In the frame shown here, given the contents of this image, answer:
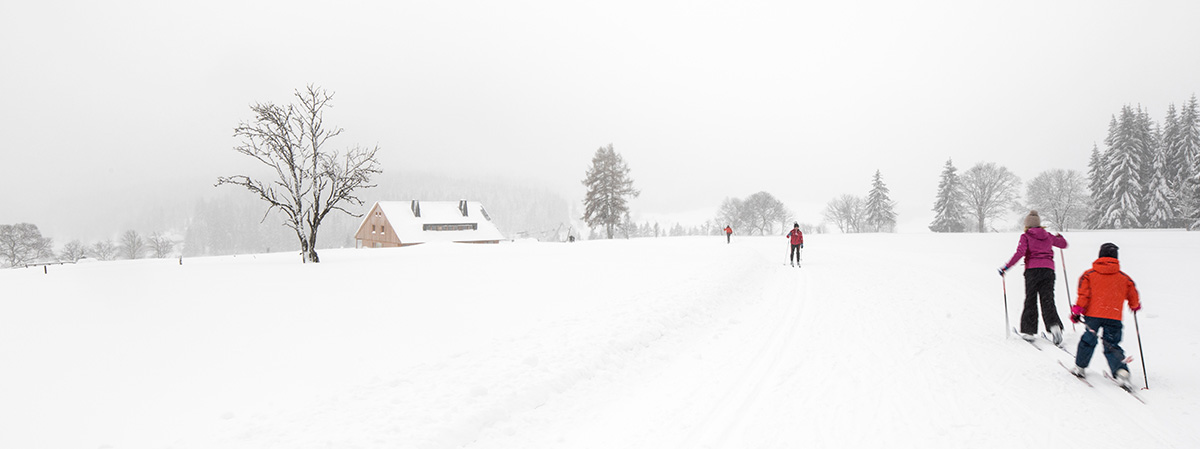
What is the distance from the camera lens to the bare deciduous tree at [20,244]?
1907 inches

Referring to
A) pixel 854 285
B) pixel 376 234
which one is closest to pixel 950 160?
pixel 854 285

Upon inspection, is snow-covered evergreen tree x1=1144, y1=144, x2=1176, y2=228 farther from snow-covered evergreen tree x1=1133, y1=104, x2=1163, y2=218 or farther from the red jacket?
the red jacket

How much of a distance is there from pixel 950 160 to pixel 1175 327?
2080 inches

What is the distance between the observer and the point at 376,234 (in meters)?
55.0

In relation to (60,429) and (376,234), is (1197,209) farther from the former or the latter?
(376,234)

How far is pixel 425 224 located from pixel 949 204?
6116 cm

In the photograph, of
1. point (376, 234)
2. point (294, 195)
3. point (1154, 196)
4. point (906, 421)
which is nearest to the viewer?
point (906, 421)

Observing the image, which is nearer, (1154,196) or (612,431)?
(612,431)

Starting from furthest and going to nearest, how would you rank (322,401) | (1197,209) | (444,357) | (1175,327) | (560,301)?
(1197,209) → (560,301) → (1175,327) → (444,357) → (322,401)

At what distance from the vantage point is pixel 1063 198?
52.5 meters

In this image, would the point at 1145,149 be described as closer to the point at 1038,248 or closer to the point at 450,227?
the point at 1038,248

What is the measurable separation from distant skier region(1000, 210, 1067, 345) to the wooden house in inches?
1912

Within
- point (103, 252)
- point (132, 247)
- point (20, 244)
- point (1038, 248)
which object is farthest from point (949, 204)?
point (103, 252)

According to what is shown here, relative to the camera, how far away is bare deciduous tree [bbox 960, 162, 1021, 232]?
53.1 meters
